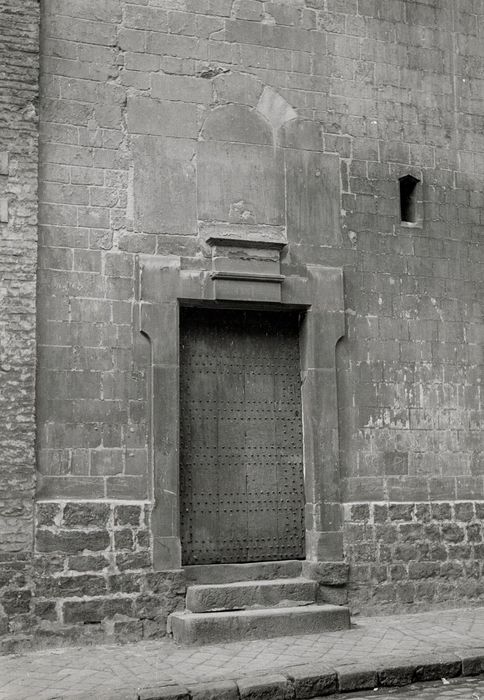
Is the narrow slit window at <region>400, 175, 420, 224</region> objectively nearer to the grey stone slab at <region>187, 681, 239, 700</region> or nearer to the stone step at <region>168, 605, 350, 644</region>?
the stone step at <region>168, 605, 350, 644</region>

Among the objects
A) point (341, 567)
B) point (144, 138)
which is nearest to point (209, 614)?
point (341, 567)

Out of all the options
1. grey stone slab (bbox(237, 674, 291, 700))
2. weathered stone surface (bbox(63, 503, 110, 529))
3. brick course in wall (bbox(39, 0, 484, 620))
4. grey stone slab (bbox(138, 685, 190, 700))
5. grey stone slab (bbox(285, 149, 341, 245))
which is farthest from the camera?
grey stone slab (bbox(285, 149, 341, 245))

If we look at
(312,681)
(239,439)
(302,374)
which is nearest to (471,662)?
(312,681)

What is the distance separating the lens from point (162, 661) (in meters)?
6.93

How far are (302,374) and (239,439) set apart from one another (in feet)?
3.16

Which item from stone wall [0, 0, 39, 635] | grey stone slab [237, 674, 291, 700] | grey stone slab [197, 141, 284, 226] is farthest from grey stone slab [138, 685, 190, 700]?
grey stone slab [197, 141, 284, 226]

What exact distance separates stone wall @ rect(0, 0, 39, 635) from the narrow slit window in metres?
4.09

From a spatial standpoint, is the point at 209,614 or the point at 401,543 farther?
the point at 401,543

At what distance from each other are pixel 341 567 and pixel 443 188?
437 centimetres

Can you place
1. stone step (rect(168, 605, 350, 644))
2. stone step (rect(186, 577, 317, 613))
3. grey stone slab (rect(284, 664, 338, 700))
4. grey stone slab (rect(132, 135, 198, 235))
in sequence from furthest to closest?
grey stone slab (rect(132, 135, 198, 235)) → stone step (rect(186, 577, 317, 613)) → stone step (rect(168, 605, 350, 644)) → grey stone slab (rect(284, 664, 338, 700))

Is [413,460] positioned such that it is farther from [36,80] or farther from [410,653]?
[36,80]

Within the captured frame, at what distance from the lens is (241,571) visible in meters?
8.40

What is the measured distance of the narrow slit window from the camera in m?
9.62

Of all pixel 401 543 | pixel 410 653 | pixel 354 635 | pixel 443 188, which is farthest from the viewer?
pixel 443 188
